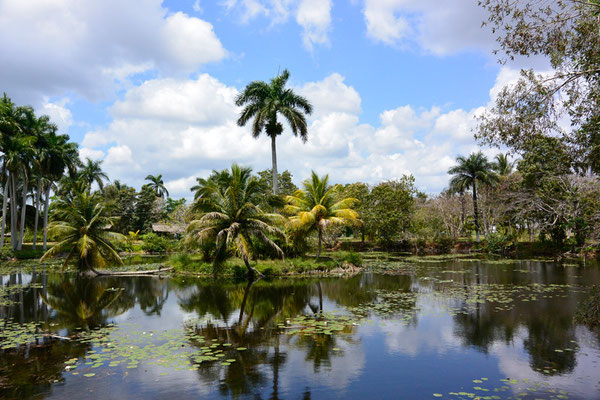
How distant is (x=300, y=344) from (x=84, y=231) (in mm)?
16559

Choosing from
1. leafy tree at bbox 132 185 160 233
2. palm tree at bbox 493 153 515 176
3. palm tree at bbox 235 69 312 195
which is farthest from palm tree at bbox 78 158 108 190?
palm tree at bbox 493 153 515 176

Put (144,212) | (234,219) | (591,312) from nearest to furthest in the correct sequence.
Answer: (591,312), (234,219), (144,212)

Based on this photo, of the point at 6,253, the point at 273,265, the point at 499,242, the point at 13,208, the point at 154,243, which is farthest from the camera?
the point at 154,243

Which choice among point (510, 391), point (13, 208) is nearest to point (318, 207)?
point (510, 391)

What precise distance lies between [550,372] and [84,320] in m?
11.9

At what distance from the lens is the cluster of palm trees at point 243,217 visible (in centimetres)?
1944

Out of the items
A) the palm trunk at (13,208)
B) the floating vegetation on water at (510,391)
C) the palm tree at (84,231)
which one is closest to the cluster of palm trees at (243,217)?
the palm tree at (84,231)

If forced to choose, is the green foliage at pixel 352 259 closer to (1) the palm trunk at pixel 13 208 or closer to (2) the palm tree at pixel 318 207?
(2) the palm tree at pixel 318 207

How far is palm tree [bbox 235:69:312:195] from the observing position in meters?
27.8

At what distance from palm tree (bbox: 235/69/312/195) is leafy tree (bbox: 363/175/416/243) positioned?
15778 mm

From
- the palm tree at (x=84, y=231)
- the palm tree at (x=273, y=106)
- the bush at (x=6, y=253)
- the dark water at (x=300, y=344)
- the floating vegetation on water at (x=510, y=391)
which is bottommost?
the floating vegetation on water at (x=510, y=391)

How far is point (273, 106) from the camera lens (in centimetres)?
2778

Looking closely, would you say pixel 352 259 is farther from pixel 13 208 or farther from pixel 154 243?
pixel 13 208

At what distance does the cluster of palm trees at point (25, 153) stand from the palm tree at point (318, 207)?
2360 cm
